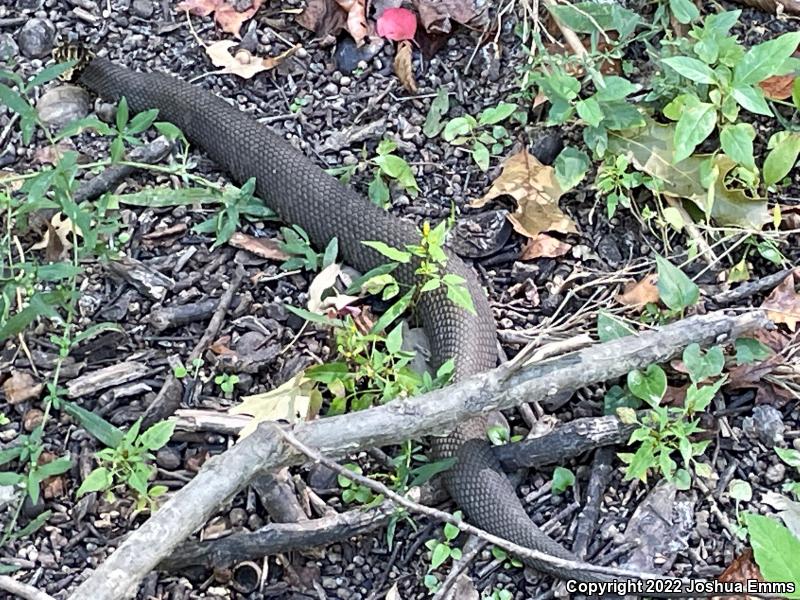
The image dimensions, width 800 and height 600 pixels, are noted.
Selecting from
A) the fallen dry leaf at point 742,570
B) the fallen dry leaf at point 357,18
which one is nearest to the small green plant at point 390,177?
the fallen dry leaf at point 357,18

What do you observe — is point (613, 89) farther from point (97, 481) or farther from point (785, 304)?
→ point (97, 481)

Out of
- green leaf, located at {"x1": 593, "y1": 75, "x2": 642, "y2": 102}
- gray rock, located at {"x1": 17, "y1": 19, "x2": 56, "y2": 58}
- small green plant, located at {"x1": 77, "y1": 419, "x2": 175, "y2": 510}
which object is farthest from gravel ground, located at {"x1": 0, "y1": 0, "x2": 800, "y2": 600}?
green leaf, located at {"x1": 593, "y1": 75, "x2": 642, "y2": 102}

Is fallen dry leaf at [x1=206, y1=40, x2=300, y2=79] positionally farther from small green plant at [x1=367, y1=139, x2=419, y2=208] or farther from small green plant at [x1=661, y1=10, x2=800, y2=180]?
small green plant at [x1=661, y1=10, x2=800, y2=180]

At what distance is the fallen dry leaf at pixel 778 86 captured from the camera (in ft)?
11.5

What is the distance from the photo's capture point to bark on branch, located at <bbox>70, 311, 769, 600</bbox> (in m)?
2.27

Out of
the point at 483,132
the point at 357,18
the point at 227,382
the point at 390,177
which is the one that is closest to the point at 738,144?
the point at 483,132

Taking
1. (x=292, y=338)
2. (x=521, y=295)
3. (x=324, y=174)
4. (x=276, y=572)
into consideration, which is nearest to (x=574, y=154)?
(x=521, y=295)

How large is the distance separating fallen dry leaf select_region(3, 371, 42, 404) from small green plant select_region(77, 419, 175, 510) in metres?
0.40

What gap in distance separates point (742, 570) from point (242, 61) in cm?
256

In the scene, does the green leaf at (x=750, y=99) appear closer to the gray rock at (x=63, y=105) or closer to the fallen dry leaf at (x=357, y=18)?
the fallen dry leaf at (x=357, y=18)

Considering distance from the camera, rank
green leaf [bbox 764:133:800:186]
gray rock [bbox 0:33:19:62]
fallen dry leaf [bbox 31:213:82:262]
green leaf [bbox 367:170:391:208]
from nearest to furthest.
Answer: green leaf [bbox 764:133:800:186]
fallen dry leaf [bbox 31:213:82:262]
green leaf [bbox 367:170:391:208]
gray rock [bbox 0:33:19:62]

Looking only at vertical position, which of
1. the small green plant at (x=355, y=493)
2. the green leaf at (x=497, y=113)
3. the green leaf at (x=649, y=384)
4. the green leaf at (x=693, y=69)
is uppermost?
the green leaf at (x=693, y=69)

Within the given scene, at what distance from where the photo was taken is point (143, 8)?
13.6 ft

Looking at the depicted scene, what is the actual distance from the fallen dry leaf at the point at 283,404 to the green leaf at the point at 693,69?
1.48m
